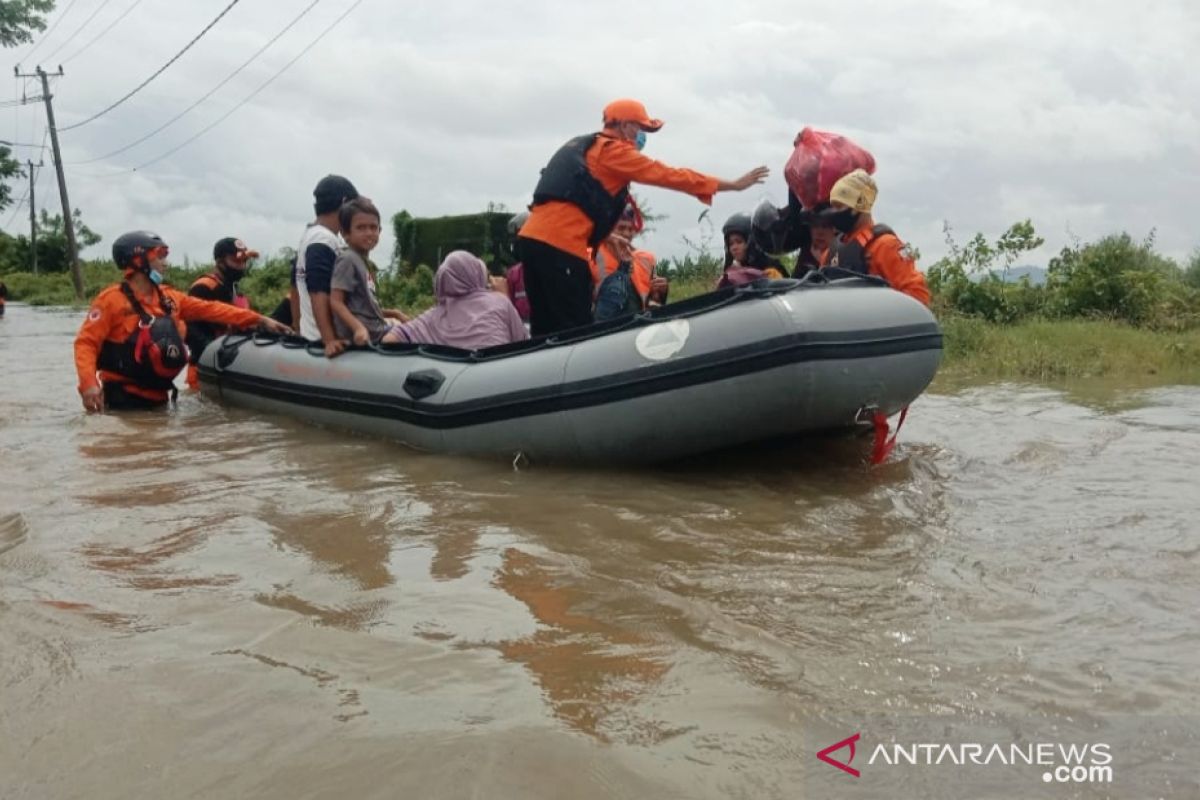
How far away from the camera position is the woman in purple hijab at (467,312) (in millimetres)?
5117

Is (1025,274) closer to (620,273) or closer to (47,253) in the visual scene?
(620,273)

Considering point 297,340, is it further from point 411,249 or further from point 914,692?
point 411,249

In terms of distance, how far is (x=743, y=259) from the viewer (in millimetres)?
6031

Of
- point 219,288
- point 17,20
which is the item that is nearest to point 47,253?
point 17,20

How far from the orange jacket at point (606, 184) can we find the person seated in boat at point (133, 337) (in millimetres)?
2538

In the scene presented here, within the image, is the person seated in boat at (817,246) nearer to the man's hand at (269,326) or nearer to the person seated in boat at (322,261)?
the person seated in boat at (322,261)

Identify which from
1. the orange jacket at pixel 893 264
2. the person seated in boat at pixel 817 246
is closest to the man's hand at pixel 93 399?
the person seated in boat at pixel 817 246

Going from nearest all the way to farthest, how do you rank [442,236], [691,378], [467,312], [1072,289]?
[691,378] → [467,312] → [1072,289] → [442,236]

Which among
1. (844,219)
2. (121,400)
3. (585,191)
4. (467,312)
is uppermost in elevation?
(585,191)

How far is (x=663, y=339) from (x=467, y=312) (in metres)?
1.35

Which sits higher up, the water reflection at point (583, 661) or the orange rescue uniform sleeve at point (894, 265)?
the orange rescue uniform sleeve at point (894, 265)

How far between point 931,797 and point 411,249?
20.6 meters

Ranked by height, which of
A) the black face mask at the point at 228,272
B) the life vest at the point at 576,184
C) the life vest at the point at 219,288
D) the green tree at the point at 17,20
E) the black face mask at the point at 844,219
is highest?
the green tree at the point at 17,20

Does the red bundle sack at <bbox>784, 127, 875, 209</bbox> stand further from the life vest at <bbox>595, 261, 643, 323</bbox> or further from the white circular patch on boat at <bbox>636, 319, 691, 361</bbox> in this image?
the white circular patch on boat at <bbox>636, 319, 691, 361</bbox>
